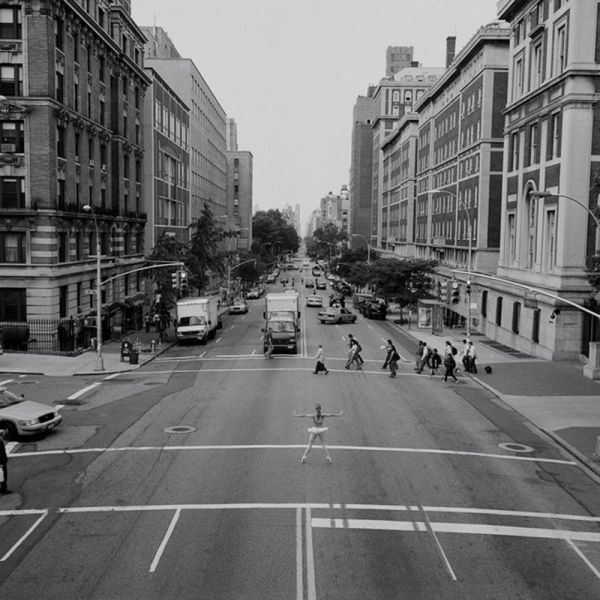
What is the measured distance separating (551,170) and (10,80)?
31.5m

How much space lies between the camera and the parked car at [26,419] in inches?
881

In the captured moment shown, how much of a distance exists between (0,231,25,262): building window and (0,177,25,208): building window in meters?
1.64

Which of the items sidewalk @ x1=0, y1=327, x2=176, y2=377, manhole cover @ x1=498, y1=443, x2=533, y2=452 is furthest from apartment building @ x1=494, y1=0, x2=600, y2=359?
sidewalk @ x1=0, y1=327, x2=176, y2=377

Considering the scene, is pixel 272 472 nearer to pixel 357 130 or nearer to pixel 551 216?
pixel 551 216

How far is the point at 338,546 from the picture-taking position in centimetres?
1394

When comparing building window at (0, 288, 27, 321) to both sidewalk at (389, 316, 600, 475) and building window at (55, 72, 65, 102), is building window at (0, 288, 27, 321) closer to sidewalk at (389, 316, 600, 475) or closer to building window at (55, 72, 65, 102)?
building window at (55, 72, 65, 102)

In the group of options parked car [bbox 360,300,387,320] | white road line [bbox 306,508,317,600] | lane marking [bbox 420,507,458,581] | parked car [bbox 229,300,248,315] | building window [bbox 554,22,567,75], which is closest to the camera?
white road line [bbox 306,508,317,600]

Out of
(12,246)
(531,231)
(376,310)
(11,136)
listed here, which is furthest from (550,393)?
(376,310)

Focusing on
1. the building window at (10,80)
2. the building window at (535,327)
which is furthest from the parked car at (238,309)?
the building window at (535,327)

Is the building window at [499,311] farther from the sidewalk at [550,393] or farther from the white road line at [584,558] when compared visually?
the white road line at [584,558]

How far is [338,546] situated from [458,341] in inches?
1615

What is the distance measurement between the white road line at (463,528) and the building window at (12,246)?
34.8 m

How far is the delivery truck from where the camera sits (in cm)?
4391

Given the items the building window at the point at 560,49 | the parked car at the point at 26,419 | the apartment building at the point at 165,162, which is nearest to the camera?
the parked car at the point at 26,419
